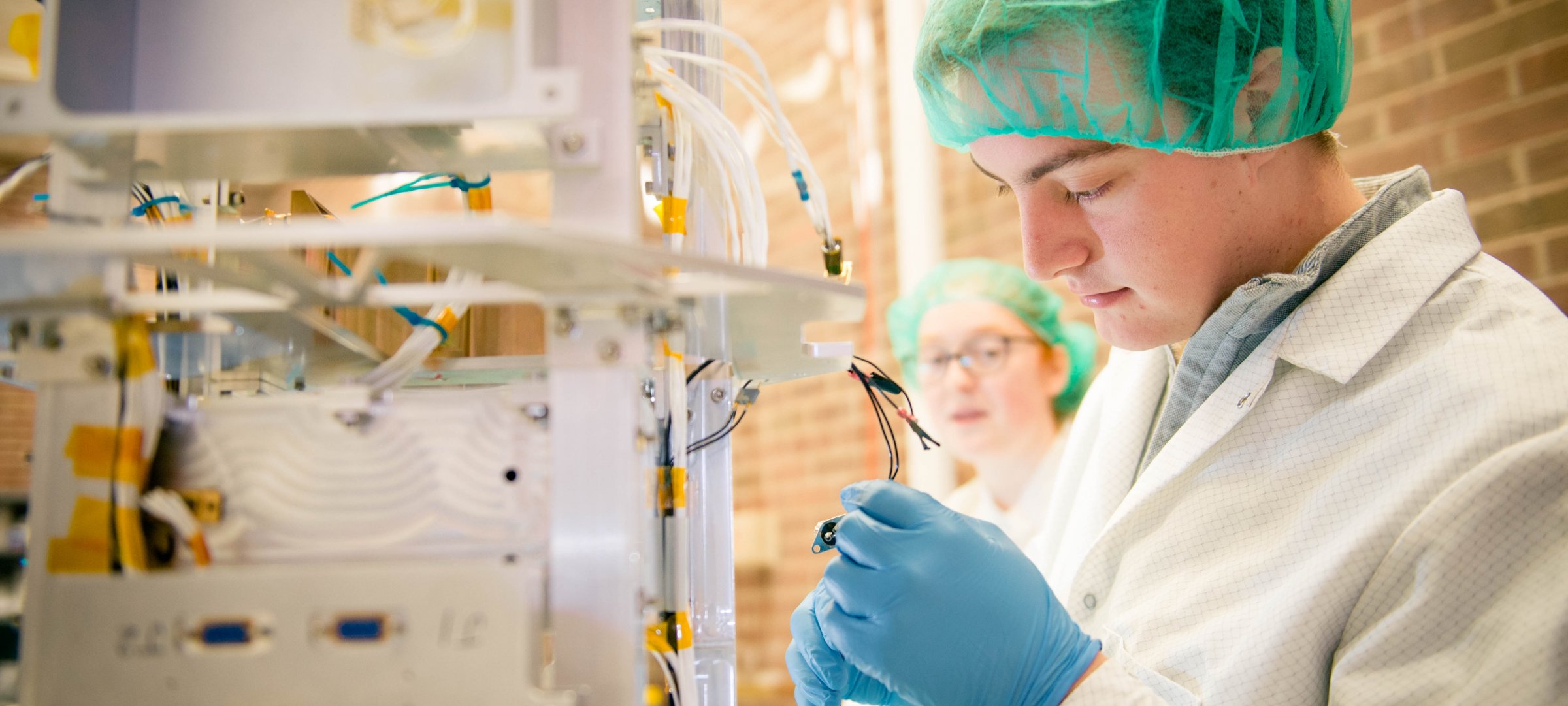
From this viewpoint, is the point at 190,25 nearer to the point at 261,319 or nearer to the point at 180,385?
the point at 261,319

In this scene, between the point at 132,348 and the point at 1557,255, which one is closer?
the point at 132,348

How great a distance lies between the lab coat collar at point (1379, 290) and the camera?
0.96 meters

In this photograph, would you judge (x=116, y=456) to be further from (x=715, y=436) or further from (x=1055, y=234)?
(x=1055, y=234)

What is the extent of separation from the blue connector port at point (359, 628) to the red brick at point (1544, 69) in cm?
195

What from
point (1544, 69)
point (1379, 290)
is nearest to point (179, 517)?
point (1379, 290)

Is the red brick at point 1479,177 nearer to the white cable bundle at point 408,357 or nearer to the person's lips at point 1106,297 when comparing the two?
the person's lips at point 1106,297

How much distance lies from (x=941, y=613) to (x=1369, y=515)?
39cm

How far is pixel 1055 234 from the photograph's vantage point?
1.07 m

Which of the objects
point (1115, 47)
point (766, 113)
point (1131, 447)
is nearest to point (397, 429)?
point (766, 113)

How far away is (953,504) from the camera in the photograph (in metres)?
2.62

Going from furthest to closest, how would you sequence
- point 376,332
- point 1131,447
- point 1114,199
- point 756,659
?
point 756,659, point 1131,447, point 1114,199, point 376,332

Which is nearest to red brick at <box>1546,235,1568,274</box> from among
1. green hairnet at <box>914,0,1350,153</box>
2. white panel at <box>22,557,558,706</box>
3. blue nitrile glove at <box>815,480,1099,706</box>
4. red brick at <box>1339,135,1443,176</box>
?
red brick at <box>1339,135,1443,176</box>

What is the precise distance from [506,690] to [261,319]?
371mm

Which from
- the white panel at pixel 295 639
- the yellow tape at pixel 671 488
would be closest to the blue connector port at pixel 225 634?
the white panel at pixel 295 639
